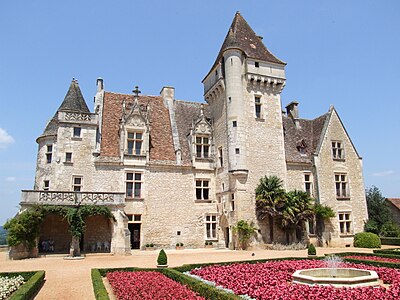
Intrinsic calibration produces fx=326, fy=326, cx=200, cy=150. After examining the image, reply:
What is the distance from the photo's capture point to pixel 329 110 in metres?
27.0

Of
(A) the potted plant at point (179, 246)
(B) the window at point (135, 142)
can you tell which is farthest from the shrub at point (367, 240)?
(B) the window at point (135, 142)

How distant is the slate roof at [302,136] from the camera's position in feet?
85.3

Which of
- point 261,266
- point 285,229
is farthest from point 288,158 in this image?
point 261,266

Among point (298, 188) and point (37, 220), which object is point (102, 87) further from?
point (298, 188)

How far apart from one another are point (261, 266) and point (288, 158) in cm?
1440

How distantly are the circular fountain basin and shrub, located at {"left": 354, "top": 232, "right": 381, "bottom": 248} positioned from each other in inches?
595

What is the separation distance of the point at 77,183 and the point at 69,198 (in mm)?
2556

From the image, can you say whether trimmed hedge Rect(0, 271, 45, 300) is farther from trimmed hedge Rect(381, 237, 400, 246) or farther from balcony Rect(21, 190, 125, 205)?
trimmed hedge Rect(381, 237, 400, 246)

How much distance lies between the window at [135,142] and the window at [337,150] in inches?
607

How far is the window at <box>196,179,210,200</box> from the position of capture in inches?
958

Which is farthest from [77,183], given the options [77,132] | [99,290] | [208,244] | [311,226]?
[311,226]

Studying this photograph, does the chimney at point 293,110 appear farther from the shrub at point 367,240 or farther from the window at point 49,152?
the window at point 49,152

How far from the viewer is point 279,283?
9133 millimetres

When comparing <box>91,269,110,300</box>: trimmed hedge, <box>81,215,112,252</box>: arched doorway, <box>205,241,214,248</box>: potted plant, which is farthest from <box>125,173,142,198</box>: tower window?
<box>91,269,110,300</box>: trimmed hedge
